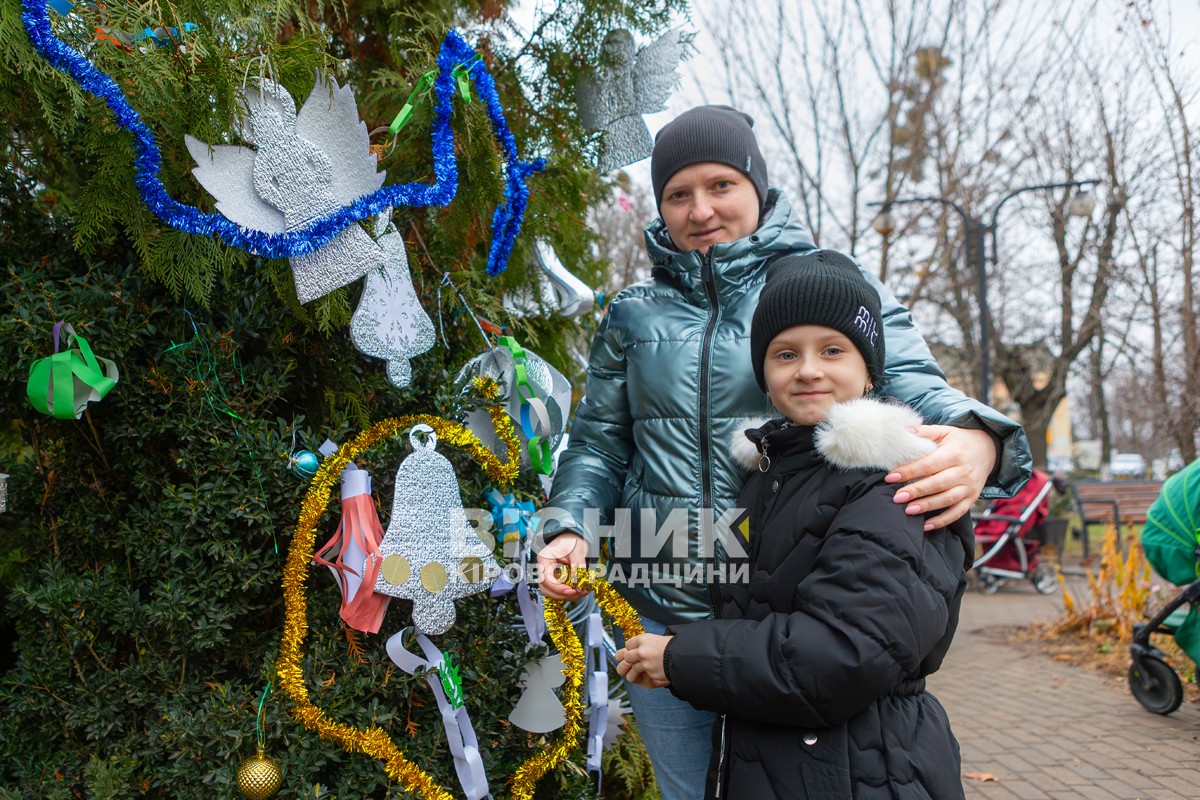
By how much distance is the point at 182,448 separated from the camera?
1.96m

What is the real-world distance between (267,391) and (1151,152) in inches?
386

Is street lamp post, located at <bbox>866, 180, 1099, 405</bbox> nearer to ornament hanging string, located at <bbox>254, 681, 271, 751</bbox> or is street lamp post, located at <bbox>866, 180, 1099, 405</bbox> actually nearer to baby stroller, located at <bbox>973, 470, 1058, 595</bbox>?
baby stroller, located at <bbox>973, 470, 1058, 595</bbox>

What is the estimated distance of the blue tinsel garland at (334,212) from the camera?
1.64m

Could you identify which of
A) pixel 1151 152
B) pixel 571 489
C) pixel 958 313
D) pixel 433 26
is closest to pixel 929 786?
pixel 571 489

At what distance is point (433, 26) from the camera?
223cm

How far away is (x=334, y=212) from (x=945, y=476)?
126 centimetres

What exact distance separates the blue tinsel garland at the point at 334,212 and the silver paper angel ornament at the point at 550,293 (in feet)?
1.26

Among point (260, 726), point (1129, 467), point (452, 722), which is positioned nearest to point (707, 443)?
point (452, 722)

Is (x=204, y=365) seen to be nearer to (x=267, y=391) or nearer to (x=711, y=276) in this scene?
(x=267, y=391)

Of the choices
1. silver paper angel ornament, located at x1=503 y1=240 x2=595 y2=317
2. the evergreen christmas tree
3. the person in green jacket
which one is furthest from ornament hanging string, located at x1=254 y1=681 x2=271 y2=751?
silver paper angel ornament, located at x1=503 y1=240 x2=595 y2=317

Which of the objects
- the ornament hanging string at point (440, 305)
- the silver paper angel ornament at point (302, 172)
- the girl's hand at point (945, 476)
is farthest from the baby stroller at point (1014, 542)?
the silver paper angel ornament at point (302, 172)

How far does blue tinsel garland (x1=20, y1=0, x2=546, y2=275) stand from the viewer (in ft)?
5.37

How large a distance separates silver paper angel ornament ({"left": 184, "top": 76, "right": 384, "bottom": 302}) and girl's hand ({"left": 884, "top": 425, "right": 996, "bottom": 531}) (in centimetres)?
114

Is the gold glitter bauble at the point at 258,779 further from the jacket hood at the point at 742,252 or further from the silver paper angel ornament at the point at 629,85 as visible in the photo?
the silver paper angel ornament at the point at 629,85
